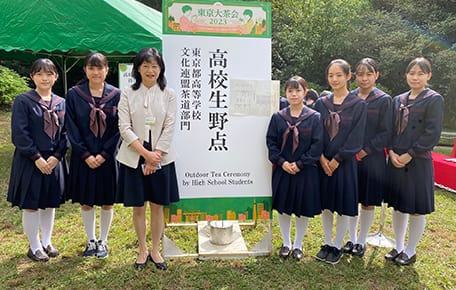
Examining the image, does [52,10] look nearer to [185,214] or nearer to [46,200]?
[46,200]

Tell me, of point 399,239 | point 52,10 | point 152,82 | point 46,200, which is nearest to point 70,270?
point 46,200

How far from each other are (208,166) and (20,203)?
132 cm

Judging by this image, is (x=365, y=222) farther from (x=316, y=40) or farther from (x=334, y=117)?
(x=316, y=40)

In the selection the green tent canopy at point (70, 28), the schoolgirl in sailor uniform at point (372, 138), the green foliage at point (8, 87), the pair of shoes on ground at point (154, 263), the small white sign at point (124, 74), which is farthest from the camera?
the green foliage at point (8, 87)

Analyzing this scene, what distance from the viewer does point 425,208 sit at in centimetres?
268

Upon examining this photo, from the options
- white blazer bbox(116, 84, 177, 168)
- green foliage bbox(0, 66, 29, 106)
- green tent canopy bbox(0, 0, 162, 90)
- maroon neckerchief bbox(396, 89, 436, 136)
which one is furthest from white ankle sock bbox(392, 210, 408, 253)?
green foliage bbox(0, 66, 29, 106)

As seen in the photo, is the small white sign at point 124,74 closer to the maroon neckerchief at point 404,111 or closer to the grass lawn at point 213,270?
the grass lawn at point 213,270

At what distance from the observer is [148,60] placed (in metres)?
2.41

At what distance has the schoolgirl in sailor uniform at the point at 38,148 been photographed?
8.31 feet

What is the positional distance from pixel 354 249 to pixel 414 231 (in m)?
0.46

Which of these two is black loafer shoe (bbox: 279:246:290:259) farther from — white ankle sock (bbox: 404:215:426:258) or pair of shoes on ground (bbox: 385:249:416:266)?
white ankle sock (bbox: 404:215:426:258)

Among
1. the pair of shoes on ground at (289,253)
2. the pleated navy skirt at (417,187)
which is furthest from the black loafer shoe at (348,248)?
the pleated navy skirt at (417,187)

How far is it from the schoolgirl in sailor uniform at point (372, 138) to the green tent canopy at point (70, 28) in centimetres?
303

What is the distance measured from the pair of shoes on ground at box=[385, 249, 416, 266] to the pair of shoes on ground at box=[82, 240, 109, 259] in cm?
215
